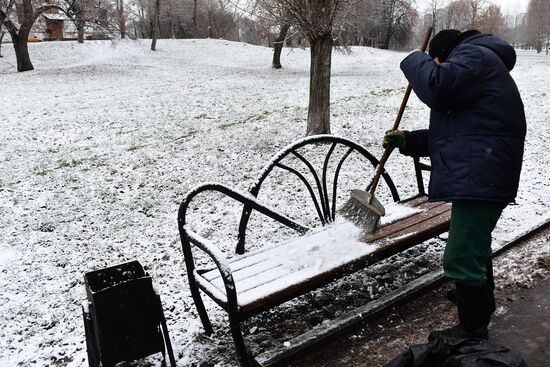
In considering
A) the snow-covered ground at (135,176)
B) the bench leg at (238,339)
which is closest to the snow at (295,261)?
the bench leg at (238,339)

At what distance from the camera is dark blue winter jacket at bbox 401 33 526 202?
2.26 meters

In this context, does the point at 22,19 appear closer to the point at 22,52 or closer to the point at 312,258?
the point at 22,52

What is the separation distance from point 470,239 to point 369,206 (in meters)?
0.83

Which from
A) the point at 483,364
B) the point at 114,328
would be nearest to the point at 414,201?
the point at 483,364

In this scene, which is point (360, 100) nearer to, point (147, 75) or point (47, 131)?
point (47, 131)

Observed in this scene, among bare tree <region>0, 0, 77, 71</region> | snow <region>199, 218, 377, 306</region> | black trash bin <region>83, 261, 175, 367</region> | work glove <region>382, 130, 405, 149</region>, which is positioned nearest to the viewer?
black trash bin <region>83, 261, 175, 367</region>

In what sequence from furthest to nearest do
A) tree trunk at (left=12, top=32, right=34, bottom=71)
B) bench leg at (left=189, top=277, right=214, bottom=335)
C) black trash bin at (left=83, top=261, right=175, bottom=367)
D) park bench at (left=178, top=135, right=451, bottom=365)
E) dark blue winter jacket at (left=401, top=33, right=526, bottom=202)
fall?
tree trunk at (left=12, top=32, right=34, bottom=71)
bench leg at (left=189, top=277, right=214, bottom=335)
park bench at (left=178, top=135, right=451, bottom=365)
black trash bin at (left=83, top=261, right=175, bottom=367)
dark blue winter jacket at (left=401, top=33, right=526, bottom=202)

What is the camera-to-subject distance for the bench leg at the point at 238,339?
8.05ft

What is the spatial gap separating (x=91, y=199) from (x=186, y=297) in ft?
8.37

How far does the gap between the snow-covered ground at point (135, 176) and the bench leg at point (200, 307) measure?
0.23 feet

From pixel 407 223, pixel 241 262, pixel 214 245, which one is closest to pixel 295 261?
pixel 241 262

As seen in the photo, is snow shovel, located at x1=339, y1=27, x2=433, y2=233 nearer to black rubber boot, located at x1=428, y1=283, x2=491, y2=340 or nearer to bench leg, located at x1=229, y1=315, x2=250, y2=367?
black rubber boot, located at x1=428, y1=283, x2=491, y2=340

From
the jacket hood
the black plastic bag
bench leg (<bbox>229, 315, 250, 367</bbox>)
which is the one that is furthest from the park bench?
the jacket hood

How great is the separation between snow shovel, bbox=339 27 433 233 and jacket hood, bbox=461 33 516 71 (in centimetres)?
65
